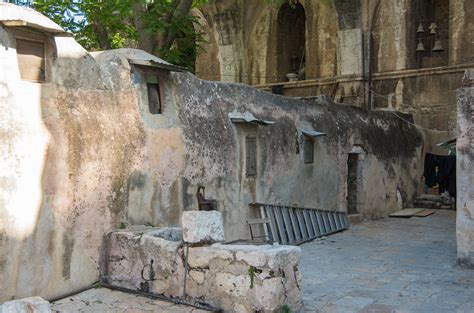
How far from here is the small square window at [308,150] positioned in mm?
11616

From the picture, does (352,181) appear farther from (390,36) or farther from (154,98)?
(154,98)

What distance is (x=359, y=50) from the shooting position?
17.4 m

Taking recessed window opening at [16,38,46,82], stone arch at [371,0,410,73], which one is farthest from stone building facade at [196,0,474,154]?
recessed window opening at [16,38,46,82]

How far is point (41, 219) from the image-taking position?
6.12 m

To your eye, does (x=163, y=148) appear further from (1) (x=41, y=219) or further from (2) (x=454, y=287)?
(2) (x=454, y=287)

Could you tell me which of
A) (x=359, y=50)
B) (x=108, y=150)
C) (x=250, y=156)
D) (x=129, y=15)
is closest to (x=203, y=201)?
(x=250, y=156)

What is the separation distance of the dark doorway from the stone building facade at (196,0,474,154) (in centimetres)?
379

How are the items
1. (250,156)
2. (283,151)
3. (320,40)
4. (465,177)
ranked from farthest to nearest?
(320,40)
(283,151)
(250,156)
(465,177)

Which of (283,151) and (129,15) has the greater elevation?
(129,15)

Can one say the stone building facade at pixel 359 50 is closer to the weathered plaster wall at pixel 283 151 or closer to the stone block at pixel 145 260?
the weathered plaster wall at pixel 283 151

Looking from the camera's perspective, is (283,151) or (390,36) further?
(390,36)

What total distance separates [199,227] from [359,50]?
1277 centimetres

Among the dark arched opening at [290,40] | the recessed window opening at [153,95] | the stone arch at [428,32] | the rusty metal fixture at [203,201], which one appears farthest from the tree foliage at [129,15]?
the stone arch at [428,32]

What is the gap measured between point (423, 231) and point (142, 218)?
7.17m
